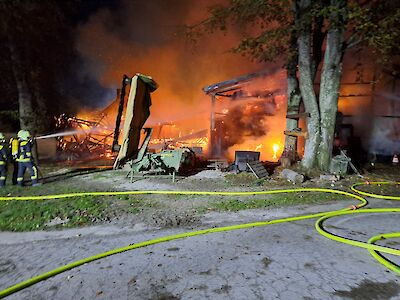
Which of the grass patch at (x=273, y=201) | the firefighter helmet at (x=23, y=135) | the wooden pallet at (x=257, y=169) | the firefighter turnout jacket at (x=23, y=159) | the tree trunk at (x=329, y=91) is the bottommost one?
the grass patch at (x=273, y=201)

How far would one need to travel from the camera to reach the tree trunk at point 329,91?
10.3 metres

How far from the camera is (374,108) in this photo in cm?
1593

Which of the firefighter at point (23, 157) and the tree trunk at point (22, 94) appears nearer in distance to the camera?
the firefighter at point (23, 157)

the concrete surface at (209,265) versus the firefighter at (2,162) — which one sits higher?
the firefighter at (2,162)

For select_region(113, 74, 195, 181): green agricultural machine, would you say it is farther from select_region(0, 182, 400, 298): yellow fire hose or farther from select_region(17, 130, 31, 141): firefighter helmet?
select_region(17, 130, 31, 141): firefighter helmet

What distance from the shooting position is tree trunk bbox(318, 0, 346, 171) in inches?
406

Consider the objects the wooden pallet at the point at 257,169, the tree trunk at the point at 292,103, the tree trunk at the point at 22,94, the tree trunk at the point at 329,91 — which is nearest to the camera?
the wooden pallet at the point at 257,169

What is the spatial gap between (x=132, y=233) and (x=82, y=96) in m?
21.6

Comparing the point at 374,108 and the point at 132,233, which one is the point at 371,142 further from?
the point at 132,233

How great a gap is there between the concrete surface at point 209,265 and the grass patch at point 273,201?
1.25 m

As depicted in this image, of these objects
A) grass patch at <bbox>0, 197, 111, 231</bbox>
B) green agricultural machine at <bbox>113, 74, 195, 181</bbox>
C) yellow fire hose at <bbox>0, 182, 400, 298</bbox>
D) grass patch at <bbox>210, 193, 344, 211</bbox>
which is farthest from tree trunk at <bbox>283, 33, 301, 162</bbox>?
grass patch at <bbox>0, 197, 111, 231</bbox>

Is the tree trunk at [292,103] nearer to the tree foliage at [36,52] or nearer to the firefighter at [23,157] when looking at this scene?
the firefighter at [23,157]

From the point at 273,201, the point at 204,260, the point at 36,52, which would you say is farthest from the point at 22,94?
the point at 204,260

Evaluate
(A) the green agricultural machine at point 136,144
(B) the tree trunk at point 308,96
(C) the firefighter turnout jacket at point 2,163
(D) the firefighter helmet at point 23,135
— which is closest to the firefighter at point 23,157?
(D) the firefighter helmet at point 23,135
